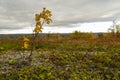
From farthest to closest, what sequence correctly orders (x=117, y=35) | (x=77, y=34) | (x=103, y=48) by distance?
(x=77, y=34) → (x=117, y=35) → (x=103, y=48)

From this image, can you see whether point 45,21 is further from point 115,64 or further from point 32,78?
point 115,64

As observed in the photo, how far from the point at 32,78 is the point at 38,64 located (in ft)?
4.72

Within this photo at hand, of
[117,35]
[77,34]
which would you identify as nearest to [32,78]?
[117,35]

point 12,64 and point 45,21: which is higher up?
point 45,21

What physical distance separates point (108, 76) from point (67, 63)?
205 centimetres

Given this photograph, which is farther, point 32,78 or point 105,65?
point 105,65

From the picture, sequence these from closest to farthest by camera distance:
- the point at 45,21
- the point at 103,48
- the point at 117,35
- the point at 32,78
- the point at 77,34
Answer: the point at 32,78 → the point at 45,21 → the point at 103,48 → the point at 117,35 → the point at 77,34

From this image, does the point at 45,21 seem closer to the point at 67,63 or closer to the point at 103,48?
the point at 67,63

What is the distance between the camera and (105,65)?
13.8 metres

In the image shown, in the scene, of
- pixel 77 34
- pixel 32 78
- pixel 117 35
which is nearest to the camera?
pixel 32 78

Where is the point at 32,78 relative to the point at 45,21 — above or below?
below

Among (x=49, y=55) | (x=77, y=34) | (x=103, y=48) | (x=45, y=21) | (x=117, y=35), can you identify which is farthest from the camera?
(x=77, y=34)

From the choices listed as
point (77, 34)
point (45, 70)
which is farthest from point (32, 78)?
point (77, 34)

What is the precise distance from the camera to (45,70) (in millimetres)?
12656
